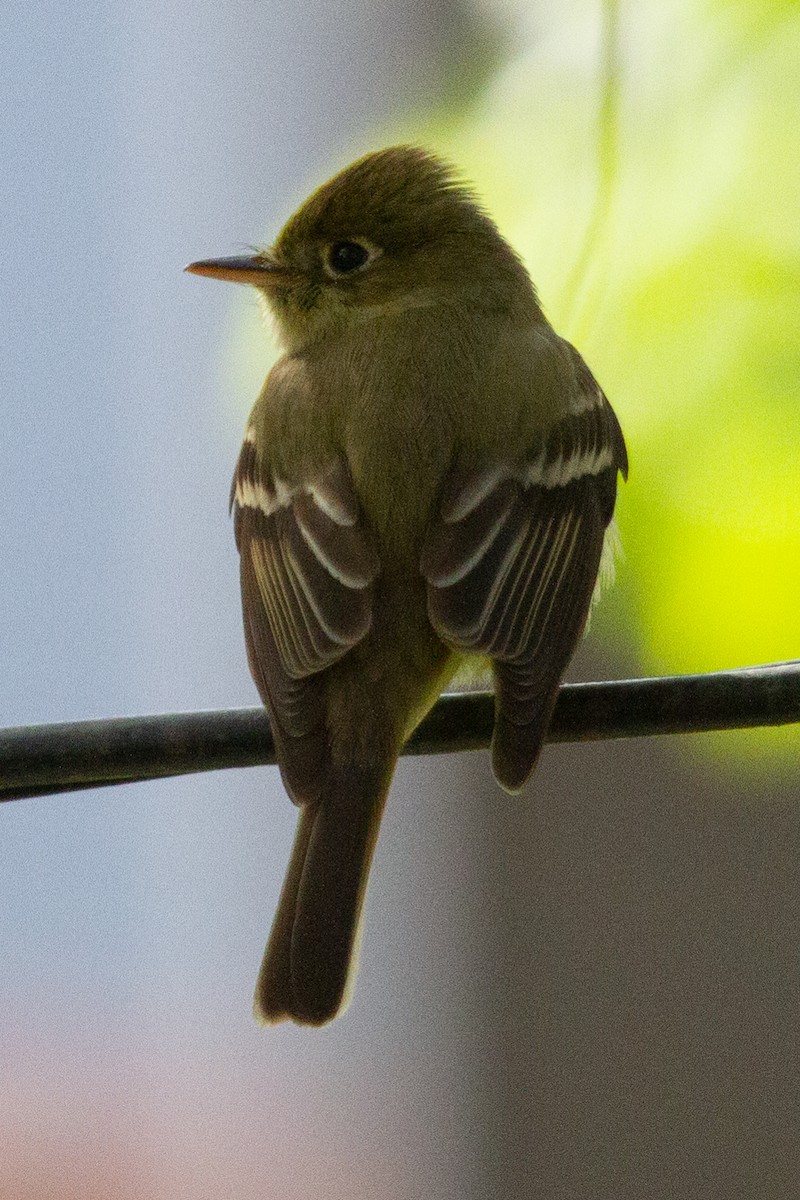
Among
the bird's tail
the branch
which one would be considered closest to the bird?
the bird's tail

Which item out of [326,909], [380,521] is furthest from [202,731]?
[380,521]

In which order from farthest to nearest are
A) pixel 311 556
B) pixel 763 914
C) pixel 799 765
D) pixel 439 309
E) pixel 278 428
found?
pixel 763 914 < pixel 439 309 < pixel 278 428 < pixel 311 556 < pixel 799 765

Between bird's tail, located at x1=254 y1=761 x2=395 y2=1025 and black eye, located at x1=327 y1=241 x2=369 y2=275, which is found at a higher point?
black eye, located at x1=327 y1=241 x2=369 y2=275

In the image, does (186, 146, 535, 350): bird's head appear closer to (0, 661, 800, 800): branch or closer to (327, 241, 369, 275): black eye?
(327, 241, 369, 275): black eye

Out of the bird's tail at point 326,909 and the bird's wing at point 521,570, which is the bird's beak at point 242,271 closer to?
the bird's wing at point 521,570

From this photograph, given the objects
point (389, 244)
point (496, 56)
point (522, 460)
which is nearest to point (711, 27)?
point (496, 56)

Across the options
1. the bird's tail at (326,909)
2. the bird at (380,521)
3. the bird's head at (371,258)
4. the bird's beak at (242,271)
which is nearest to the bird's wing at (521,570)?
the bird at (380,521)

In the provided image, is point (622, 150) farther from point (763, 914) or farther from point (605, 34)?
point (763, 914)
